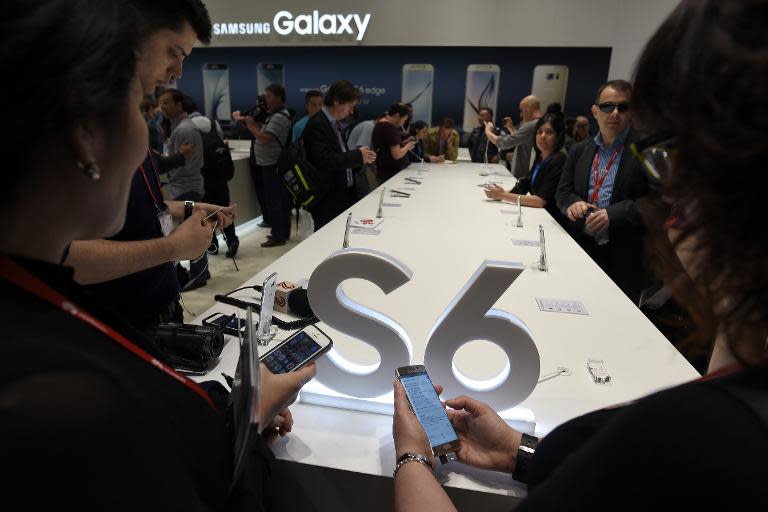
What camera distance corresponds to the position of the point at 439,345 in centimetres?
104

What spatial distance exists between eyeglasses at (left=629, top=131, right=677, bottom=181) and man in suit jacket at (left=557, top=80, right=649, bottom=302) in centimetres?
194

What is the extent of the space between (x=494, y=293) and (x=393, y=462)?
398mm

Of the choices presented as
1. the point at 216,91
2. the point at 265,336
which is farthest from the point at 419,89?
the point at 265,336

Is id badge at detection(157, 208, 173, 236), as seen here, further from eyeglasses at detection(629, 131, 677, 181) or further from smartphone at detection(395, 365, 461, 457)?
eyeglasses at detection(629, 131, 677, 181)

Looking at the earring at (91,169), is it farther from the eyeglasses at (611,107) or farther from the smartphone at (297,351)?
the eyeglasses at (611,107)

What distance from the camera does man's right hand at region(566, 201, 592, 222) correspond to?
96.4 inches

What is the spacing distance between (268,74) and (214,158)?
481 cm

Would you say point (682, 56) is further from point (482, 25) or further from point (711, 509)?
point (482, 25)

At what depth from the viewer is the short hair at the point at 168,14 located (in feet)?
3.96

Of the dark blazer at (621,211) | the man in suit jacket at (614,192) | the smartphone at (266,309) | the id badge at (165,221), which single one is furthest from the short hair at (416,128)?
the smartphone at (266,309)

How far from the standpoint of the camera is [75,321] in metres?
0.46

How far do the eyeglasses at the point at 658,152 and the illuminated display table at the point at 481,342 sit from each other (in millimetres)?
634

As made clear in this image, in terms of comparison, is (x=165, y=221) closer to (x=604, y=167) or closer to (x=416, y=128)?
(x=604, y=167)

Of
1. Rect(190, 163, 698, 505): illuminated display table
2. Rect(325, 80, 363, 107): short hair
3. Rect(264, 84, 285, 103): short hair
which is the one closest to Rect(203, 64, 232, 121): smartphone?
Rect(264, 84, 285, 103): short hair
